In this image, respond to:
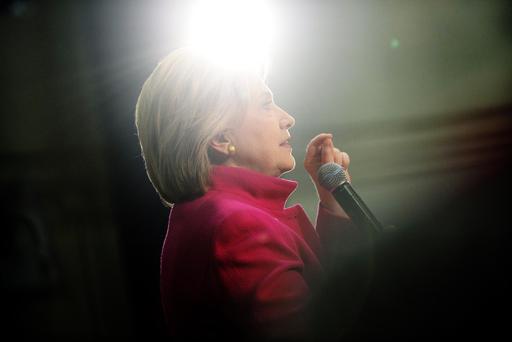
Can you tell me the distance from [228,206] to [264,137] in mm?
278

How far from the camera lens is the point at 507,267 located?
2.17m

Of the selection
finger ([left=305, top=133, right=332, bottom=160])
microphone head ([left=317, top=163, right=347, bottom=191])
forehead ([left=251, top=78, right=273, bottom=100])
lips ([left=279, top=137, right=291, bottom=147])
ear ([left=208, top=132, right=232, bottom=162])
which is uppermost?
forehead ([left=251, top=78, right=273, bottom=100])

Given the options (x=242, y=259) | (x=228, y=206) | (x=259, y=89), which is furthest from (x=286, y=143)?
(x=242, y=259)

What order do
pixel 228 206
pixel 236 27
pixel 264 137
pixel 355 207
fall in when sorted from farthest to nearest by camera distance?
1. pixel 236 27
2. pixel 264 137
3. pixel 228 206
4. pixel 355 207

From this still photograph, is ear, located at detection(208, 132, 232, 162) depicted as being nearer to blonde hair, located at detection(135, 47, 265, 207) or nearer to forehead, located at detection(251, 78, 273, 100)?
blonde hair, located at detection(135, 47, 265, 207)

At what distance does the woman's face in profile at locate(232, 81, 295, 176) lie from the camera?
6.18 feet

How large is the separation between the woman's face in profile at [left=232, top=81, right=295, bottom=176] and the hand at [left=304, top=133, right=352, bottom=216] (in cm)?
7

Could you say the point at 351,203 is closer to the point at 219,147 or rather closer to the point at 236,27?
the point at 219,147

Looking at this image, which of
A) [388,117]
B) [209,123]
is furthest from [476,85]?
[209,123]

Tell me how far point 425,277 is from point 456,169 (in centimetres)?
43

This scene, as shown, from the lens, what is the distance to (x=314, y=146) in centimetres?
201

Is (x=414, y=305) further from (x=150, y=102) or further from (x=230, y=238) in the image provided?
(x=150, y=102)

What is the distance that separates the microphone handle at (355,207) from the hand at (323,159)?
0.79 feet

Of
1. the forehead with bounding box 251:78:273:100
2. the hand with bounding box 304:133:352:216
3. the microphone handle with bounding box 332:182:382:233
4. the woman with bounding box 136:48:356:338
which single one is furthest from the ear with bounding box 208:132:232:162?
the microphone handle with bounding box 332:182:382:233
